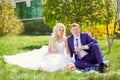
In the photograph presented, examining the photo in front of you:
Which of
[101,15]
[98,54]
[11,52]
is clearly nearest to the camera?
[98,54]

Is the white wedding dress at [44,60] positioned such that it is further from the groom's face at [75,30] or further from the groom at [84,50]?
the groom's face at [75,30]

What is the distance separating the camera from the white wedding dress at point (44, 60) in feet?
31.6

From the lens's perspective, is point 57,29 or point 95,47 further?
point 57,29

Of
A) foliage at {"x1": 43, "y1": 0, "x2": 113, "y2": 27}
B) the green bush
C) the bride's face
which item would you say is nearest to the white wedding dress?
the bride's face

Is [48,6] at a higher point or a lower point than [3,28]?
higher

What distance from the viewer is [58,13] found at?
58.2 ft

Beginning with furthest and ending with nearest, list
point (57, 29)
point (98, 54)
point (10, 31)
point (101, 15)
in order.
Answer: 1. point (10, 31)
2. point (101, 15)
3. point (57, 29)
4. point (98, 54)

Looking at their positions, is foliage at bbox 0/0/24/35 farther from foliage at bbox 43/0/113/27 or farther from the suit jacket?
the suit jacket

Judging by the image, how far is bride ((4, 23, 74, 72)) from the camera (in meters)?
9.84

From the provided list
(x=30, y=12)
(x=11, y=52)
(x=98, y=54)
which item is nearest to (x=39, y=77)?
(x=98, y=54)

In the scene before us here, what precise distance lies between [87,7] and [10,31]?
329 inches

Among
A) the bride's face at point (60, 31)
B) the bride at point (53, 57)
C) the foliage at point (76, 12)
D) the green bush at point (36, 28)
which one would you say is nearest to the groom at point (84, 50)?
the bride at point (53, 57)

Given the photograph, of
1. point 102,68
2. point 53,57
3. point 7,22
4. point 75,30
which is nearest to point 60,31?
point 53,57

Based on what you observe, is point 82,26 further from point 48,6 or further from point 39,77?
point 39,77
